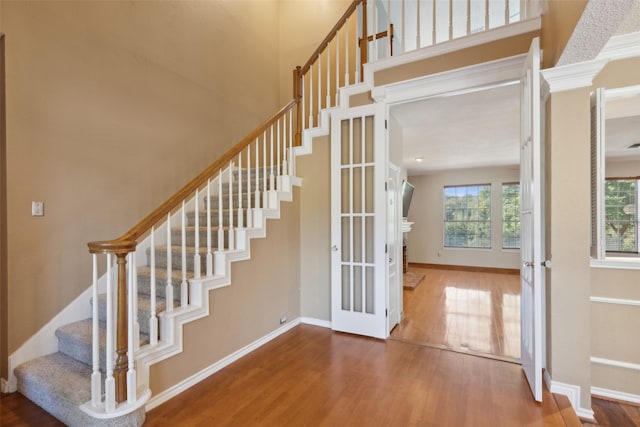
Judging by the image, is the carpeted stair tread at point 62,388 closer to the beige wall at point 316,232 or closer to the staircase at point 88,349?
the staircase at point 88,349

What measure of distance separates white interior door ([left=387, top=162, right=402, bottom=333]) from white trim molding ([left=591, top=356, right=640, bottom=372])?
1682 mm

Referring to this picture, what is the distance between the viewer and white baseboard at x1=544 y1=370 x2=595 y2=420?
6.81ft

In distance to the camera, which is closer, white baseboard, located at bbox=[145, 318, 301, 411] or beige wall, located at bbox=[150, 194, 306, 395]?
white baseboard, located at bbox=[145, 318, 301, 411]

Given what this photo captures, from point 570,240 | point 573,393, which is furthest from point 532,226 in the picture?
point 573,393

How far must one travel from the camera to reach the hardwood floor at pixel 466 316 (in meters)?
3.13

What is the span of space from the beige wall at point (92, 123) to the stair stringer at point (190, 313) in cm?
103

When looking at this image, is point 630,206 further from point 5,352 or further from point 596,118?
point 5,352

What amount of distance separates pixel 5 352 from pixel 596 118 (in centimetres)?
460

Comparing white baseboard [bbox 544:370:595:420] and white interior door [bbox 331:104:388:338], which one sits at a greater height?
white interior door [bbox 331:104:388:338]

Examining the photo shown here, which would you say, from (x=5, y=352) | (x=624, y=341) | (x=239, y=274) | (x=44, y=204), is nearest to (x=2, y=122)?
(x=44, y=204)

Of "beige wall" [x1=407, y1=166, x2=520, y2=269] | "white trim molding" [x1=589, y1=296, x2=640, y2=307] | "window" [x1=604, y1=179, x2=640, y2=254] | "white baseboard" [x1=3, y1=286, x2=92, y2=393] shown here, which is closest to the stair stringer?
"white baseboard" [x1=3, y1=286, x2=92, y2=393]

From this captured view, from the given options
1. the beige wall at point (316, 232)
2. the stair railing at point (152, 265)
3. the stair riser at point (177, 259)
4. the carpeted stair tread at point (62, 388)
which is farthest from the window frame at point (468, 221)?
the carpeted stair tread at point (62, 388)

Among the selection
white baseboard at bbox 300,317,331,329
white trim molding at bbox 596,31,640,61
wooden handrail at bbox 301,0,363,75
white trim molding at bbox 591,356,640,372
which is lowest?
white baseboard at bbox 300,317,331,329

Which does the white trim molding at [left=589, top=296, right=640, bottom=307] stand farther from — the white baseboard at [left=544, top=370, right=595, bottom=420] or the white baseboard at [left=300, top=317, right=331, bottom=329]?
the white baseboard at [left=300, top=317, right=331, bottom=329]
